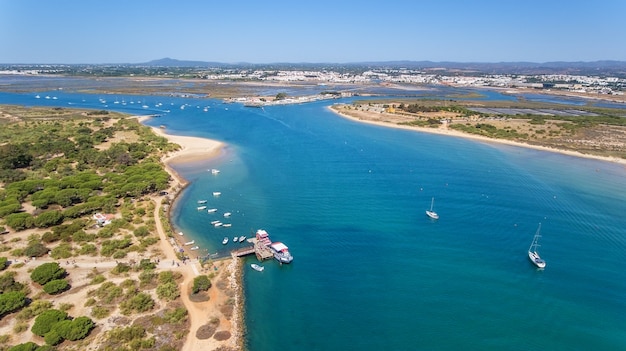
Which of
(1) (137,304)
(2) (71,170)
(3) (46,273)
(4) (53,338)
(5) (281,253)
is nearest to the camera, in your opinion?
(4) (53,338)

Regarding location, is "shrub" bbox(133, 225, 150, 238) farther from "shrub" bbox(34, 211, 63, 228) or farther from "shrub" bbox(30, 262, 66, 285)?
"shrub" bbox(34, 211, 63, 228)

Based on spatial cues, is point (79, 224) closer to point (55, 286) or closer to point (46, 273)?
point (46, 273)

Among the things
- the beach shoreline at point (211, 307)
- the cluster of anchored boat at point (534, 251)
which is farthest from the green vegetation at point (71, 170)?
the cluster of anchored boat at point (534, 251)

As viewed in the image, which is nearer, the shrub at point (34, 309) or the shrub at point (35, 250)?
the shrub at point (34, 309)

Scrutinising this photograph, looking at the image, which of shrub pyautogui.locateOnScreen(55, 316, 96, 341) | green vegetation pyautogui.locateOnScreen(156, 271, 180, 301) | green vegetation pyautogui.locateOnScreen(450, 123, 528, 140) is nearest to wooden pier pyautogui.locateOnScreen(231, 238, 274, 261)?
green vegetation pyautogui.locateOnScreen(156, 271, 180, 301)

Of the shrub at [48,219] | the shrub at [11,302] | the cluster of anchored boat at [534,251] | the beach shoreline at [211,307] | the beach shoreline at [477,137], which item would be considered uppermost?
the beach shoreline at [477,137]

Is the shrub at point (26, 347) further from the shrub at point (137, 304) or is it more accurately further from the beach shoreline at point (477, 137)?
the beach shoreline at point (477, 137)

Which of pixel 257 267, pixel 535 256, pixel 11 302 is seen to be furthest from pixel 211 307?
pixel 535 256
